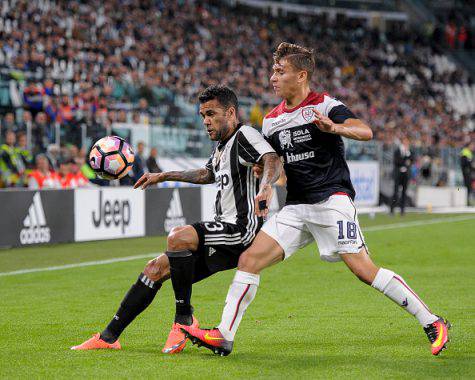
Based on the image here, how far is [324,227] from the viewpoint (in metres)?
6.64

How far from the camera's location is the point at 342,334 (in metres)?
7.57

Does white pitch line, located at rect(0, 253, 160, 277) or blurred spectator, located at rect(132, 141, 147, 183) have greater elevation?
blurred spectator, located at rect(132, 141, 147, 183)

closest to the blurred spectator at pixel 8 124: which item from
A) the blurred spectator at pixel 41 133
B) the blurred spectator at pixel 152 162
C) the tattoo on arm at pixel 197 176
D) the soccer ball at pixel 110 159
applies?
the blurred spectator at pixel 41 133

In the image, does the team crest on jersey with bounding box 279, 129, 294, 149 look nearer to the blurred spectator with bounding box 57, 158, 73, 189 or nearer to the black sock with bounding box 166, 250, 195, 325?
the black sock with bounding box 166, 250, 195, 325

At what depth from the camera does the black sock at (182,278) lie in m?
6.55

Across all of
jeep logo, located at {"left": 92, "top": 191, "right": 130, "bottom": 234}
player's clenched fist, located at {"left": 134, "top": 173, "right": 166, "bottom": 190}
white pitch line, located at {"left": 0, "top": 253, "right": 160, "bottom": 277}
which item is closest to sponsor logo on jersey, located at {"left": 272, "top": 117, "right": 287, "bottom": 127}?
player's clenched fist, located at {"left": 134, "top": 173, "right": 166, "bottom": 190}

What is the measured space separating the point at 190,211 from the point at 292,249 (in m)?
12.7

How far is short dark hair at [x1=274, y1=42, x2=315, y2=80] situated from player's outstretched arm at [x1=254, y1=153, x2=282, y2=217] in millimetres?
667

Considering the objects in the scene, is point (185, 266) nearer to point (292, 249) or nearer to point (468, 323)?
point (292, 249)

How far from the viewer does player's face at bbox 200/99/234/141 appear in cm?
676

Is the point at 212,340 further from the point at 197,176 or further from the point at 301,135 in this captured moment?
the point at 301,135

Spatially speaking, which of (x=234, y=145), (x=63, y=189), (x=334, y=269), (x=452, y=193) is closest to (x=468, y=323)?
(x=234, y=145)

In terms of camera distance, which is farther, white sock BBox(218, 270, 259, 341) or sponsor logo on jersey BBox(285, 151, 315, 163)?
sponsor logo on jersey BBox(285, 151, 315, 163)

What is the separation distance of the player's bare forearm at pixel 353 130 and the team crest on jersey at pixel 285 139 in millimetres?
499
